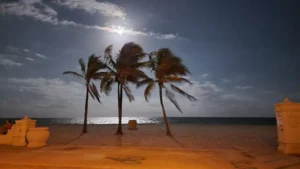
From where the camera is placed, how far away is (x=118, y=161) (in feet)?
20.8

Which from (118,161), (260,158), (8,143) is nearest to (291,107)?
Result: (260,158)

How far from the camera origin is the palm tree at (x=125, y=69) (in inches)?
695

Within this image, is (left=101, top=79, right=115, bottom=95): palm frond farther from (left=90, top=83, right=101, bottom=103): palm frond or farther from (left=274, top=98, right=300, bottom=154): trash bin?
(left=274, top=98, right=300, bottom=154): trash bin

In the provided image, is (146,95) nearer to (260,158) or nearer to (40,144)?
(40,144)

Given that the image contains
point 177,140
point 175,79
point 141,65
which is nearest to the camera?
point 177,140

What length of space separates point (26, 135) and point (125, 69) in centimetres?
961

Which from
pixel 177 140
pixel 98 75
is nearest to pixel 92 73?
pixel 98 75

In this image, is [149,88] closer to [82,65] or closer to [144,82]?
[144,82]

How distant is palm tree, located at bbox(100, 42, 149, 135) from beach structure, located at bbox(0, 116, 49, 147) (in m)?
8.85

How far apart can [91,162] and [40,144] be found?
4416mm

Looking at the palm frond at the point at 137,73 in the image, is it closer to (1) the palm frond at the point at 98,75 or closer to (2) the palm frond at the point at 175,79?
(2) the palm frond at the point at 175,79

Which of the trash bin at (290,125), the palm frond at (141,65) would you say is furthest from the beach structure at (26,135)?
the trash bin at (290,125)

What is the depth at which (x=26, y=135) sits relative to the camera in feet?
30.6

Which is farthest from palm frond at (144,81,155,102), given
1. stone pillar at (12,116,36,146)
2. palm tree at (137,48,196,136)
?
stone pillar at (12,116,36,146)
